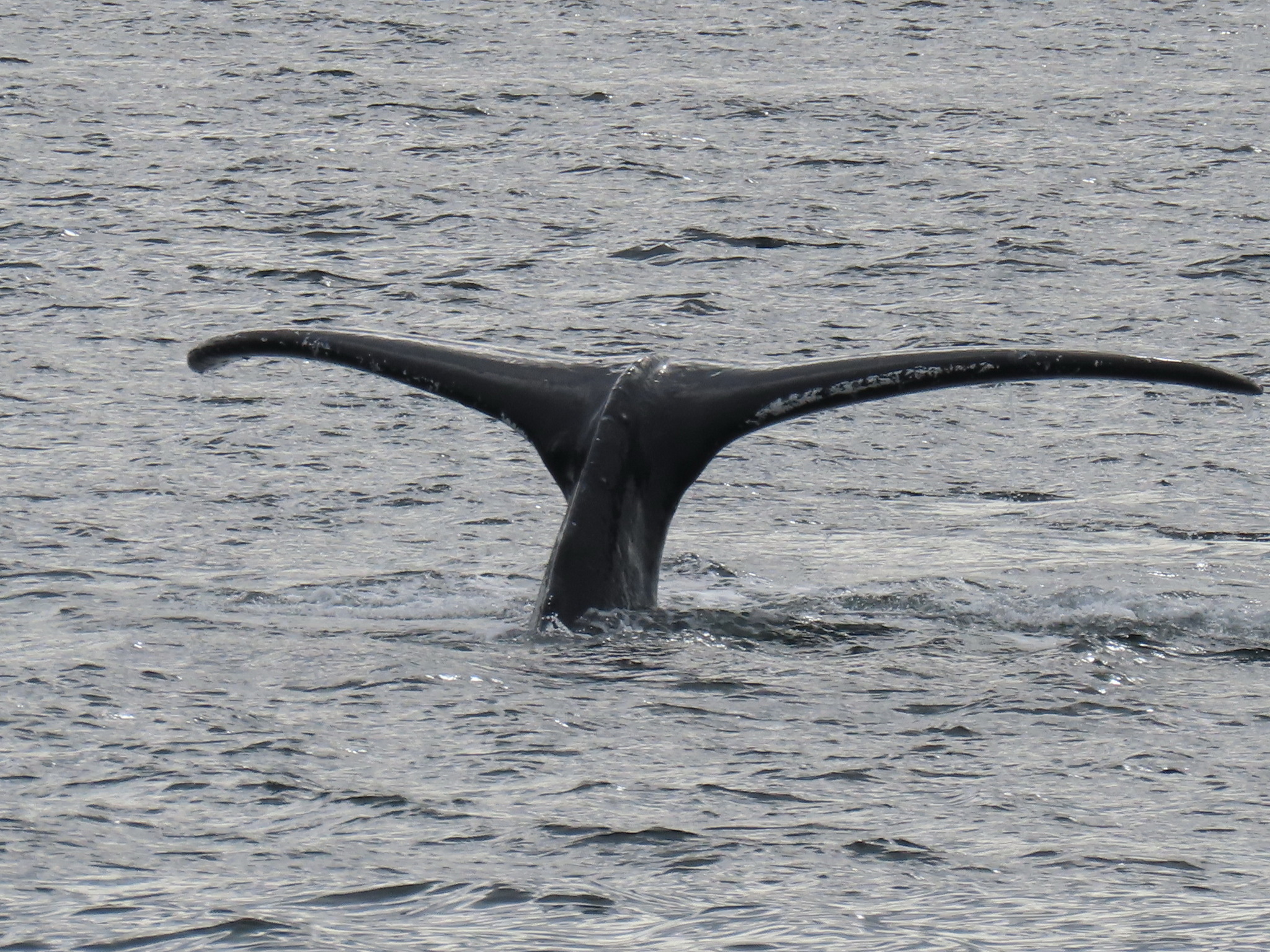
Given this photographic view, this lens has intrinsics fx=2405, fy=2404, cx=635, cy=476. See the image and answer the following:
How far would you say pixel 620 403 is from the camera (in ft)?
25.0

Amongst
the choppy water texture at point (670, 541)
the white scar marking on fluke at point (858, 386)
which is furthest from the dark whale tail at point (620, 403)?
the choppy water texture at point (670, 541)

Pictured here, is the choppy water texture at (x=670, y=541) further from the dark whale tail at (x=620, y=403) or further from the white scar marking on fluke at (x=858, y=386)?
the white scar marking on fluke at (x=858, y=386)

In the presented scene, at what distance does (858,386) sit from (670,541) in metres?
2.53

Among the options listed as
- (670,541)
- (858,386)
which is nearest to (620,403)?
(858,386)

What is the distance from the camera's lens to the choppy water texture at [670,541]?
5.27 m

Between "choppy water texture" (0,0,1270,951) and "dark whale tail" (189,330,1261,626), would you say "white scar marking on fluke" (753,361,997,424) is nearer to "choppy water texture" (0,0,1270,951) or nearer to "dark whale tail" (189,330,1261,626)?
"dark whale tail" (189,330,1261,626)

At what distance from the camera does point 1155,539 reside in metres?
9.66

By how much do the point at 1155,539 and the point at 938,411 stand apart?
9.90ft

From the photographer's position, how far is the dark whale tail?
286 inches

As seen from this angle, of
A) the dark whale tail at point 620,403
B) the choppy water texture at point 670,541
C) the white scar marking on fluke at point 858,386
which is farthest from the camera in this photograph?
the dark whale tail at point 620,403

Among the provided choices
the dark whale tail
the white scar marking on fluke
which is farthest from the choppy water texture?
the white scar marking on fluke

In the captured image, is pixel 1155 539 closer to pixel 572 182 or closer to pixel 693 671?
pixel 693 671

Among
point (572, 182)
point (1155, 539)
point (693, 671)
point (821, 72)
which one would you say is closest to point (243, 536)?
point (693, 671)

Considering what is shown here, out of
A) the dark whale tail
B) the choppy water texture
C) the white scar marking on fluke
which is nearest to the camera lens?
the choppy water texture
